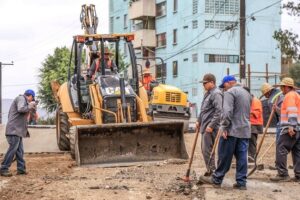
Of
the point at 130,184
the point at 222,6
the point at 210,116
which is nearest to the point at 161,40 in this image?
the point at 222,6

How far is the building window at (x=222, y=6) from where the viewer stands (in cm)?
4672

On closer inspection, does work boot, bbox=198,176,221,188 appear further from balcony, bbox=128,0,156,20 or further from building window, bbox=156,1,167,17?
balcony, bbox=128,0,156,20

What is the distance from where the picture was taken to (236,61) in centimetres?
4806

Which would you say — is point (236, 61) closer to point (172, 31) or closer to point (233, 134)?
point (172, 31)

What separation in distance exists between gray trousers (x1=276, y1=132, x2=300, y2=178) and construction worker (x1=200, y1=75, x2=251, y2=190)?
4.17 ft

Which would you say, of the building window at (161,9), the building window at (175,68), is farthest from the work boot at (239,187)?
the building window at (161,9)

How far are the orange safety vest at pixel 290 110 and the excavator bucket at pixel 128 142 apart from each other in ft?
11.3

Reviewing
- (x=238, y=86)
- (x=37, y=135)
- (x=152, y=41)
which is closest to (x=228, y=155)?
(x=238, y=86)

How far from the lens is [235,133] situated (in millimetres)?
10469

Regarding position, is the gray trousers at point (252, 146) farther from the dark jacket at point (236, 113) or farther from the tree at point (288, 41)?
the tree at point (288, 41)

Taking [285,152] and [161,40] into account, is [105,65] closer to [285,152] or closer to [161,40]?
[285,152]

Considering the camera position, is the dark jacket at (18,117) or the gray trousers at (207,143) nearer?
the gray trousers at (207,143)

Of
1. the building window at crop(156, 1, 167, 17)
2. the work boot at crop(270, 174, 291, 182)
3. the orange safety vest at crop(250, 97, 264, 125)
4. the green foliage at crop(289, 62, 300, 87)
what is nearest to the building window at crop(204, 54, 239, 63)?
the green foliage at crop(289, 62, 300, 87)

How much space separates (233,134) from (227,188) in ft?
2.93
